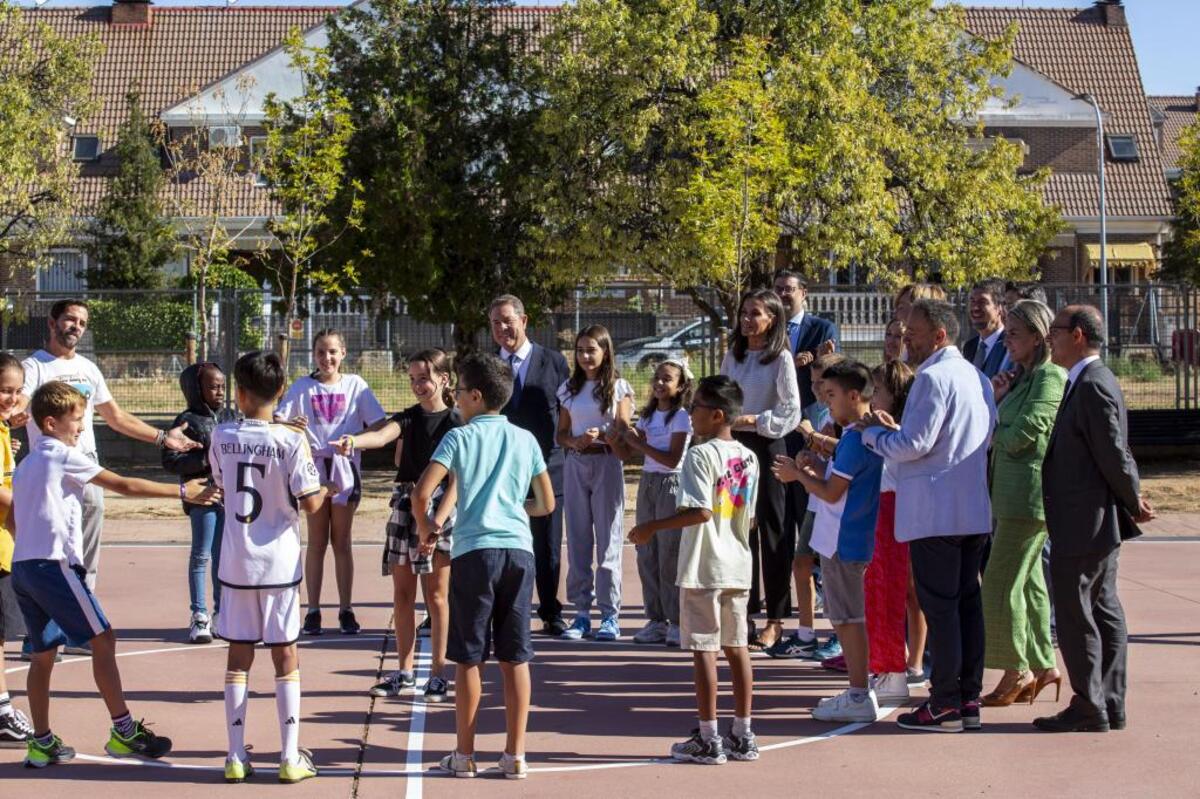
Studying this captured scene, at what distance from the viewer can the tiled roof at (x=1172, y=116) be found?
59.5 m

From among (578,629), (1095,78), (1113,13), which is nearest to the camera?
(578,629)

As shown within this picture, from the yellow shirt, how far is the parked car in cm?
1182

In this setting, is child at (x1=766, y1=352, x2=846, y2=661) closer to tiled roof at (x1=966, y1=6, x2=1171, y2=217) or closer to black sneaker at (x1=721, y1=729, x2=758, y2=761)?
black sneaker at (x1=721, y1=729, x2=758, y2=761)

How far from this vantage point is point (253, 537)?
6816 mm

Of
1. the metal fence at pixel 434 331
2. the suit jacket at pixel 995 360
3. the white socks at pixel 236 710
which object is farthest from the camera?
the metal fence at pixel 434 331

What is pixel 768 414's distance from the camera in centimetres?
942

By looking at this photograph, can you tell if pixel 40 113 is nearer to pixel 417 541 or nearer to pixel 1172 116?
pixel 417 541

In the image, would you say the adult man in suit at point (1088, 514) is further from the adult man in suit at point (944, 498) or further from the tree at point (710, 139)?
the tree at point (710, 139)

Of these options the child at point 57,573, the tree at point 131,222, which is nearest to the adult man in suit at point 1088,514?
the child at point 57,573

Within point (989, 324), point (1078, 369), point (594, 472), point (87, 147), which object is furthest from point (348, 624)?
point (87, 147)

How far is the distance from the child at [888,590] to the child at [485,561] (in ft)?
7.33

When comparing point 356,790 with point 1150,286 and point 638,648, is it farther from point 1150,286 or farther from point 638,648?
point 1150,286

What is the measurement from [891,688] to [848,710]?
48 cm

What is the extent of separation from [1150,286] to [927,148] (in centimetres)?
609
